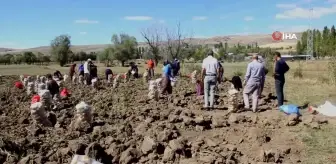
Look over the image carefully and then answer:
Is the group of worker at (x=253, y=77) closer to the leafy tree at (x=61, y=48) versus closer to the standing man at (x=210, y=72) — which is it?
the standing man at (x=210, y=72)

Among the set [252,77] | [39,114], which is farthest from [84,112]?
[252,77]

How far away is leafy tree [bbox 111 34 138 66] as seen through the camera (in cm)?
11588

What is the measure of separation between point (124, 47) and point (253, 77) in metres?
106

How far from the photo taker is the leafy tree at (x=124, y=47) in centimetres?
11588

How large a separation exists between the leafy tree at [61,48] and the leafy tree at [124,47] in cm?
1193

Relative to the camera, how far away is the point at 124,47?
11719 centimetres

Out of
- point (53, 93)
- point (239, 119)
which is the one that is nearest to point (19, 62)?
point (53, 93)

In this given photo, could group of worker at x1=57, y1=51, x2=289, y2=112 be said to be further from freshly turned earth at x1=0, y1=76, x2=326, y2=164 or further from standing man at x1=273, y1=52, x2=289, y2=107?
freshly turned earth at x1=0, y1=76, x2=326, y2=164

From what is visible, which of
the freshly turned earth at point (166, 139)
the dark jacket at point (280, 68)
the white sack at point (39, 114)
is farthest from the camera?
the dark jacket at point (280, 68)

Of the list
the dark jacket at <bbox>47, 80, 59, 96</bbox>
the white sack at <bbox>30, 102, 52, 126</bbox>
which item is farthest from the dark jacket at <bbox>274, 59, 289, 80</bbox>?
the dark jacket at <bbox>47, 80, 59, 96</bbox>

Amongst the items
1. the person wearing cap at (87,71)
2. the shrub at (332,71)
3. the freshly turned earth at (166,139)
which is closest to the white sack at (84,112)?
the freshly turned earth at (166,139)

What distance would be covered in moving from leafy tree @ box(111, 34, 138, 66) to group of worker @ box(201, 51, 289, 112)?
9978 centimetres

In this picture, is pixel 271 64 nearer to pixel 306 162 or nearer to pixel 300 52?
pixel 306 162

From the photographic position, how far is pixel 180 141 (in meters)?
8.26
